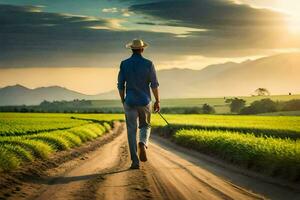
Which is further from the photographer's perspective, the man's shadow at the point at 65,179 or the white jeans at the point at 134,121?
the white jeans at the point at 134,121

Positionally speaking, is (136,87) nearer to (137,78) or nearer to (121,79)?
(137,78)

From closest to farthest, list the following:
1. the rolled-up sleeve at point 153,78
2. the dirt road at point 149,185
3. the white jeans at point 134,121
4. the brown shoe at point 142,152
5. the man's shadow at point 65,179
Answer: the dirt road at point 149,185, the man's shadow at point 65,179, the brown shoe at point 142,152, the white jeans at point 134,121, the rolled-up sleeve at point 153,78

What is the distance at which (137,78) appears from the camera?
14.8 metres

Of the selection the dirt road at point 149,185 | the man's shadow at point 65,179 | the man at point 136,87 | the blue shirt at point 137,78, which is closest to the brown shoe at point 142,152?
the man at point 136,87

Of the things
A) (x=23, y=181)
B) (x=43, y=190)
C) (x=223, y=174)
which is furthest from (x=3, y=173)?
(x=223, y=174)

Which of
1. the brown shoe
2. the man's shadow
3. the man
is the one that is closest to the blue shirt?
the man

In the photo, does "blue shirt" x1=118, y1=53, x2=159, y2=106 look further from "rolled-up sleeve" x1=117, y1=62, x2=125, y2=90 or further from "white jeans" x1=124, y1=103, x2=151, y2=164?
"white jeans" x1=124, y1=103, x2=151, y2=164

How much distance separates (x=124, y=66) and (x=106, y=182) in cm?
428

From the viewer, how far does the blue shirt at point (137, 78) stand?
14.8 m

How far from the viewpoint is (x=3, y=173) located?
1291 centimetres

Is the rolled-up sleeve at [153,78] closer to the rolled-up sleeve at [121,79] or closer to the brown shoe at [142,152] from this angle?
the rolled-up sleeve at [121,79]

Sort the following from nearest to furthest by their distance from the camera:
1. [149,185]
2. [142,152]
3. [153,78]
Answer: [149,185]
[142,152]
[153,78]

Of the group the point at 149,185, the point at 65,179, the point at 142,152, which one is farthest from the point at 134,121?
the point at 149,185

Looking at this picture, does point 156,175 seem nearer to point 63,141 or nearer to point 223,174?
point 223,174
